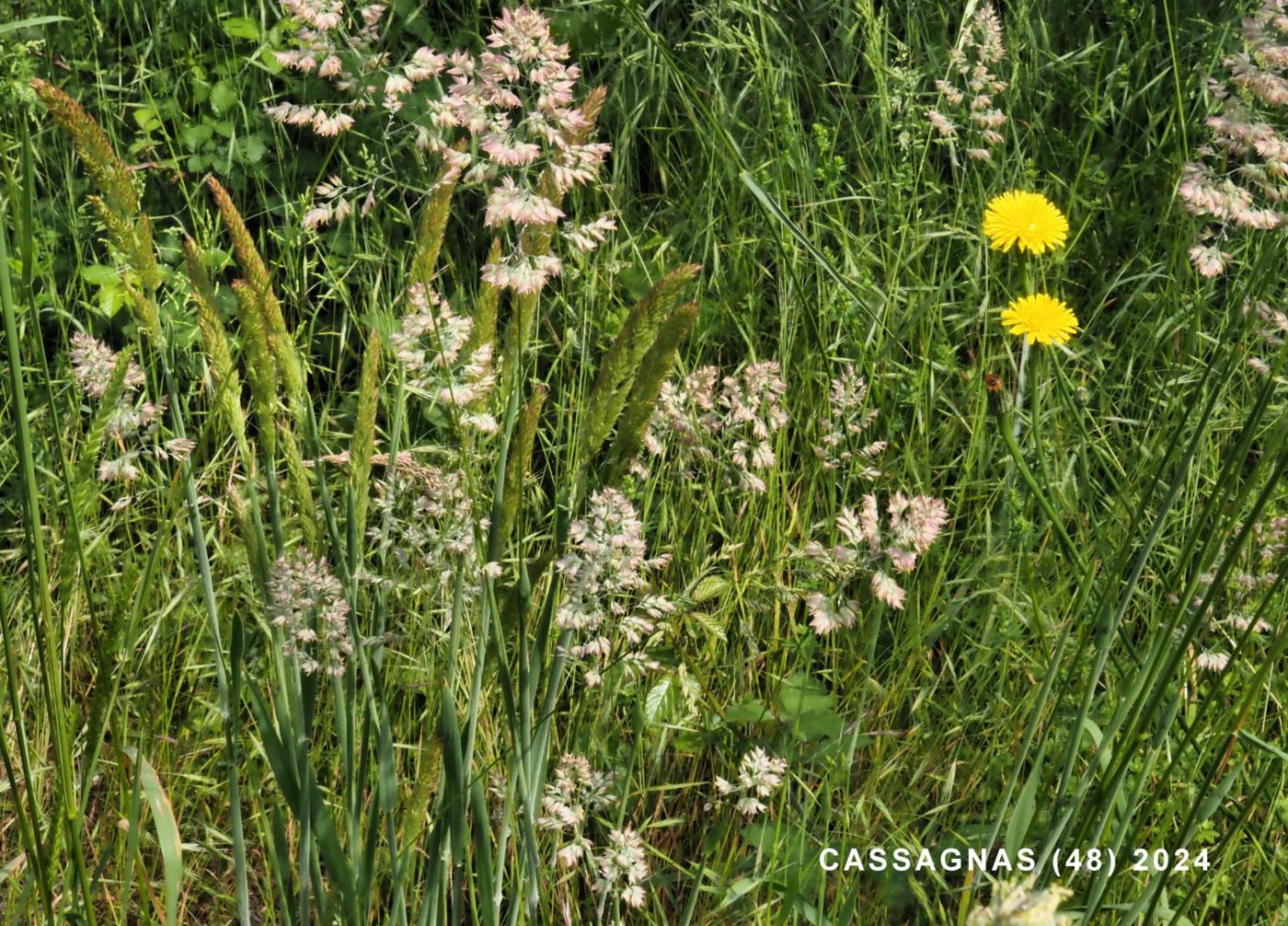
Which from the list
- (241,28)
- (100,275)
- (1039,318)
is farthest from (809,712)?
(241,28)

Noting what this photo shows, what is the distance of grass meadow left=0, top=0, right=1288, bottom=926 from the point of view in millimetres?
1121

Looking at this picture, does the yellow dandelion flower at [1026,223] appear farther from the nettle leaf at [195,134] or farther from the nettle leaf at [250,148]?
the nettle leaf at [195,134]

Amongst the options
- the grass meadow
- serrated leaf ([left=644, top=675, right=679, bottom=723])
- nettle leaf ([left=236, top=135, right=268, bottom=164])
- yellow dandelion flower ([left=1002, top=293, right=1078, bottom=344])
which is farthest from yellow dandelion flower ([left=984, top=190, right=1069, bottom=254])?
nettle leaf ([left=236, top=135, right=268, bottom=164])

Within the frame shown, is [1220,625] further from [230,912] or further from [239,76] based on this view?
[239,76]

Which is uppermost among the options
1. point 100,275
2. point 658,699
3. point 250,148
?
point 250,148

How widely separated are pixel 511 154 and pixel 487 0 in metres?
1.79

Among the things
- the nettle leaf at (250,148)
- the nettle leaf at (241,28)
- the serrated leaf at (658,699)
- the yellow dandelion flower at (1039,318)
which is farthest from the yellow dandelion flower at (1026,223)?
the nettle leaf at (241,28)

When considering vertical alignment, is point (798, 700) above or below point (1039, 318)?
below

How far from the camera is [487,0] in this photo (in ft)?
8.66

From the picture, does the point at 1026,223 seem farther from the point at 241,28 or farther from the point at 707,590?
the point at 241,28

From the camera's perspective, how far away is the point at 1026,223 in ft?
5.45

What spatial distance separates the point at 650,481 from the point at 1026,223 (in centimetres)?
70

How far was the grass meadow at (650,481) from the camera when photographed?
1121 mm

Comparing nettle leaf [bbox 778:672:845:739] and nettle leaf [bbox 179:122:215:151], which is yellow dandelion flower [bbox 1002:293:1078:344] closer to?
nettle leaf [bbox 778:672:845:739]
